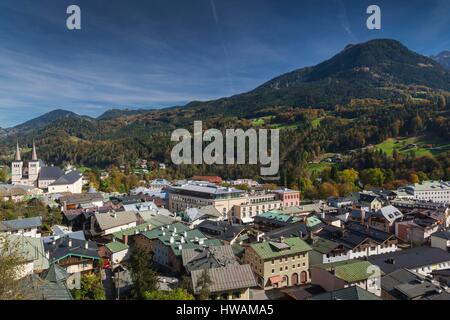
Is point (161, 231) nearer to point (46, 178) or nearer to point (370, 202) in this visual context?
point (370, 202)

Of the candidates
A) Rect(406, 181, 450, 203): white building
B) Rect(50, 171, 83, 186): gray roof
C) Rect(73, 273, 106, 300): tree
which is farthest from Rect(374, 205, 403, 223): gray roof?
Answer: Rect(50, 171, 83, 186): gray roof

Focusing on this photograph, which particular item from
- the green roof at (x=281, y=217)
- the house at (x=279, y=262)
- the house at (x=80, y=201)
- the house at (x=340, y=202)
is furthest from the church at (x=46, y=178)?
the house at (x=279, y=262)

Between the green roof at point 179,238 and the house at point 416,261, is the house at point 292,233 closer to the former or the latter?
the green roof at point 179,238

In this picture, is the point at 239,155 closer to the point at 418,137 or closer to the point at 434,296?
the point at 418,137

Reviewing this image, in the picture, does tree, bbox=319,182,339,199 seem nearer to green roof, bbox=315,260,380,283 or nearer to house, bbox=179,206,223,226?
house, bbox=179,206,223,226

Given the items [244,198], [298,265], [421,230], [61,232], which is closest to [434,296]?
[298,265]
